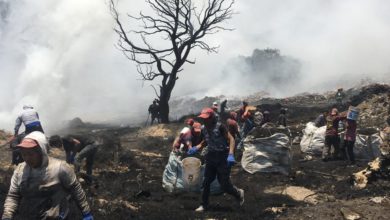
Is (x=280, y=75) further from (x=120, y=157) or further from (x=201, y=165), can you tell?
(x=201, y=165)

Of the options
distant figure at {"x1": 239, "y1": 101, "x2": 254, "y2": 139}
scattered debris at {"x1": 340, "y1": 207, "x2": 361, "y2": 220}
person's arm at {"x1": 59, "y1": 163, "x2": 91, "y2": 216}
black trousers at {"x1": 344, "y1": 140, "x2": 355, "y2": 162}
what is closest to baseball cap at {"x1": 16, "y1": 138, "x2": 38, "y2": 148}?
person's arm at {"x1": 59, "y1": 163, "x2": 91, "y2": 216}

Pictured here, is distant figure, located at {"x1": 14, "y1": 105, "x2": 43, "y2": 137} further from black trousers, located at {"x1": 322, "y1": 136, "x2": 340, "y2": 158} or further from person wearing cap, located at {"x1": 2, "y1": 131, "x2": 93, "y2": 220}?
black trousers, located at {"x1": 322, "y1": 136, "x2": 340, "y2": 158}

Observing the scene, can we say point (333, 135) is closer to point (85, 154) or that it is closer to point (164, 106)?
point (85, 154)

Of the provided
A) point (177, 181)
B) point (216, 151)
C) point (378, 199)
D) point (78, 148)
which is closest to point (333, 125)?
point (378, 199)

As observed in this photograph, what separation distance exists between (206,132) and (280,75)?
5608cm

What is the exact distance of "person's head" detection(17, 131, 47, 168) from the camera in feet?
12.4

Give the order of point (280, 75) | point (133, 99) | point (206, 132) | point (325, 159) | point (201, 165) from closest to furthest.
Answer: point (206, 132), point (201, 165), point (325, 159), point (133, 99), point (280, 75)

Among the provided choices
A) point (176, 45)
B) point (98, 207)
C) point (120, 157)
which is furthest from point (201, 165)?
point (176, 45)

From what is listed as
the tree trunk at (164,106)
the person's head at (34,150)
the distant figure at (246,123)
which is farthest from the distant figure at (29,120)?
the tree trunk at (164,106)

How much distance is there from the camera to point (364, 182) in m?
8.91

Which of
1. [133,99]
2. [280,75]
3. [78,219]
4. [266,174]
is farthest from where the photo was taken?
[280,75]

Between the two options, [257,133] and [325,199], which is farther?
[257,133]

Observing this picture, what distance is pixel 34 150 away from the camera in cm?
383

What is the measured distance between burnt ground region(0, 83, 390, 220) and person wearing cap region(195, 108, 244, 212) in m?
0.38
